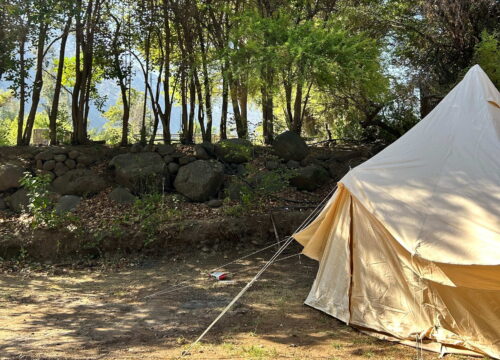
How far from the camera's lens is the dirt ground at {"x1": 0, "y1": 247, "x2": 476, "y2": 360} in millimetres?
4941

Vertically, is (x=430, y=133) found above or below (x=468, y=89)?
below

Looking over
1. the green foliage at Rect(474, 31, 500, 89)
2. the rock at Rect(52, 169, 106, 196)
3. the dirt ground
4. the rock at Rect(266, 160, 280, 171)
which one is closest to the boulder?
the rock at Rect(266, 160, 280, 171)

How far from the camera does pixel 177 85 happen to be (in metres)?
13.9

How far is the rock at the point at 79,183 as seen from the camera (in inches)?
431

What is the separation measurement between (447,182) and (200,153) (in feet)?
23.8

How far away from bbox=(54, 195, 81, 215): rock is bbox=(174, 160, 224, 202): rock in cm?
207

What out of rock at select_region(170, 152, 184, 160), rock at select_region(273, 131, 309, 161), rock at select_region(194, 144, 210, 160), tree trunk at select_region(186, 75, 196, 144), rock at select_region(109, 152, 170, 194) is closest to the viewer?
rock at select_region(109, 152, 170, 194)

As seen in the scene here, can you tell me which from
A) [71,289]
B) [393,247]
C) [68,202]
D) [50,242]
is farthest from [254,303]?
[68,202]

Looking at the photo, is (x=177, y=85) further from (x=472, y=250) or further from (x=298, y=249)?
(x=472, y=250)

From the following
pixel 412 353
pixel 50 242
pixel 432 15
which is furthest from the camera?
pixel 432 15

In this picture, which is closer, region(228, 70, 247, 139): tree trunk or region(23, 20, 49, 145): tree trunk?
region(23, 20, 49, 145): tree trunk

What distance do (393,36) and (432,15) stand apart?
2.48 meters

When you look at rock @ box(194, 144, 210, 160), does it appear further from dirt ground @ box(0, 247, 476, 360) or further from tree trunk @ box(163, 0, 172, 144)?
dirt ground @ box(0, 247, 476, 360)

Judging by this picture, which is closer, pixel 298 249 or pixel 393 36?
pixel 298 249
